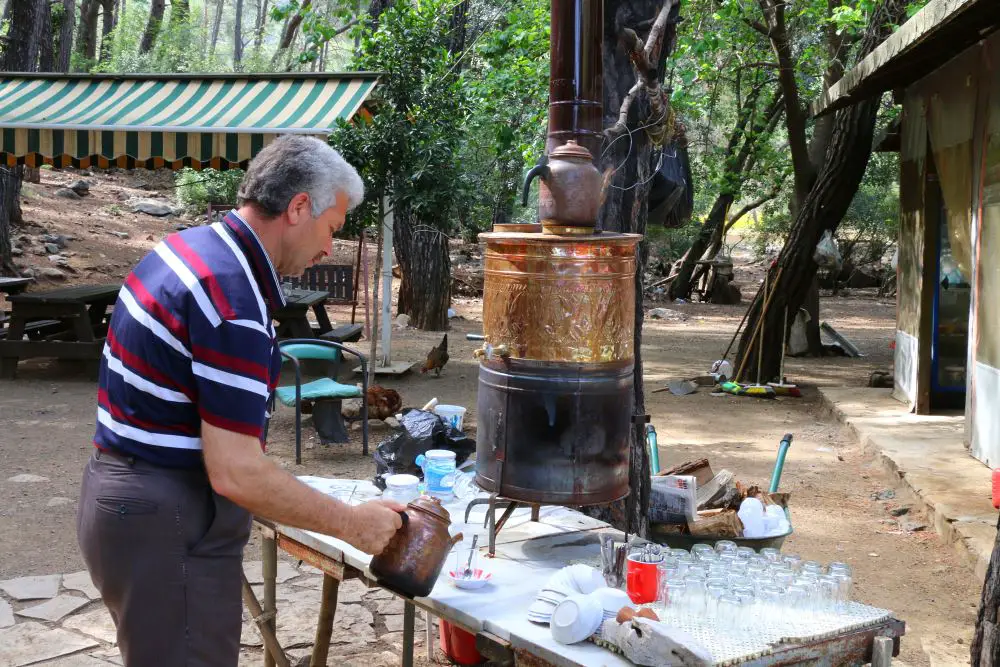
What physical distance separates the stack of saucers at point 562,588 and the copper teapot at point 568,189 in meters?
1.19

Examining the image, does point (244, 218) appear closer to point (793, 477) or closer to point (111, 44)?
point (793, 477)

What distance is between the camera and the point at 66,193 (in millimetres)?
24281

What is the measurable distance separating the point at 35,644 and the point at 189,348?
9.54 ft

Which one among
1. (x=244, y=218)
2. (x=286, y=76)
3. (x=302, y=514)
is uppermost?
(x=286, y=76)

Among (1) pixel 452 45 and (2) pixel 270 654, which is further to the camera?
(1) pixel 452 45

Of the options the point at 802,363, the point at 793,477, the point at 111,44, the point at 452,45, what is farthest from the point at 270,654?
the point at 111,44

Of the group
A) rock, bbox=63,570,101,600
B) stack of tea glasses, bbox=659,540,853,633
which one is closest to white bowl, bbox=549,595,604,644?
stack of tea glasses, bbox=659,540,853,633

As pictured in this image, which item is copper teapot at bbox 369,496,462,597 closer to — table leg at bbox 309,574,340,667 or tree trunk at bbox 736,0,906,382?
table leg at bbox 309,574,340,667

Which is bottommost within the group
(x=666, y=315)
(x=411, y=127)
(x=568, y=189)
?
(x=666, y=315)

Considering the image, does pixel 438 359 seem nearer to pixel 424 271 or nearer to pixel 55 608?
pixel 424 271

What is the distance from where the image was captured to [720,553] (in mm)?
3170

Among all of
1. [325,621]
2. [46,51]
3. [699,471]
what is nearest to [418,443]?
[699,471]

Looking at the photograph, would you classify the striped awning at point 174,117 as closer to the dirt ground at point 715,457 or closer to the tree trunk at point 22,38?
the dirt ground at point 715,457

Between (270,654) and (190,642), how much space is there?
155 cm
